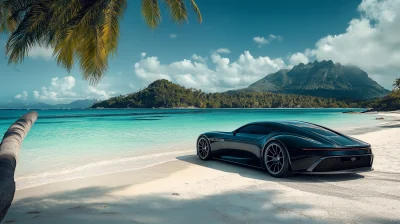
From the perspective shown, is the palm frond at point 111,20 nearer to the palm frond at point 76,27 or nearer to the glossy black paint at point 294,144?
the palm frond at point 76,27

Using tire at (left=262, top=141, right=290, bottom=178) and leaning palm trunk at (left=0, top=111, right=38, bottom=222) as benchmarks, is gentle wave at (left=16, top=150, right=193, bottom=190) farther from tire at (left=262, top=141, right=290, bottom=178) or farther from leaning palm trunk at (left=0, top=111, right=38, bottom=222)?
tire at (left=262, top=141, right=290, bottom=178)

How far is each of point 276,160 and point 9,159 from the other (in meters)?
4.73

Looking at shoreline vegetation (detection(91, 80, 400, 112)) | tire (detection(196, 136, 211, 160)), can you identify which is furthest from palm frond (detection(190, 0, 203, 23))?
shoreline vegetation (detection(91, 80, 400, 112))

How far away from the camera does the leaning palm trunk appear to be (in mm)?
3051

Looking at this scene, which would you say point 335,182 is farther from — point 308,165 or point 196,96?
point 196,96

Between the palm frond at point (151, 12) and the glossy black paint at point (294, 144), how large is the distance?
4262mm

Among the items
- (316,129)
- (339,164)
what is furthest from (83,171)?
(339,164)

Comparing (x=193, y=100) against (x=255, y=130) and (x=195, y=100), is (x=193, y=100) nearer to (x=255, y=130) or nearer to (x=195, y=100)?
(x=195, y=100)

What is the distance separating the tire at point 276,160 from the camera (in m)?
6.22

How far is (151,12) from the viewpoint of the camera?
31.9ft

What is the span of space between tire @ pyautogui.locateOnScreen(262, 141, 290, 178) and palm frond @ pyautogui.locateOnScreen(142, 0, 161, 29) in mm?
5627

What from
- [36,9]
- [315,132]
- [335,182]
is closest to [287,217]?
[335,182]

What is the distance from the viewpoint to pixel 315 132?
21.6 ft

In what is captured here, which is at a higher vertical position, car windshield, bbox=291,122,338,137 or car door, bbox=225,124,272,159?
car windshield, bbox=291,122,338,137
